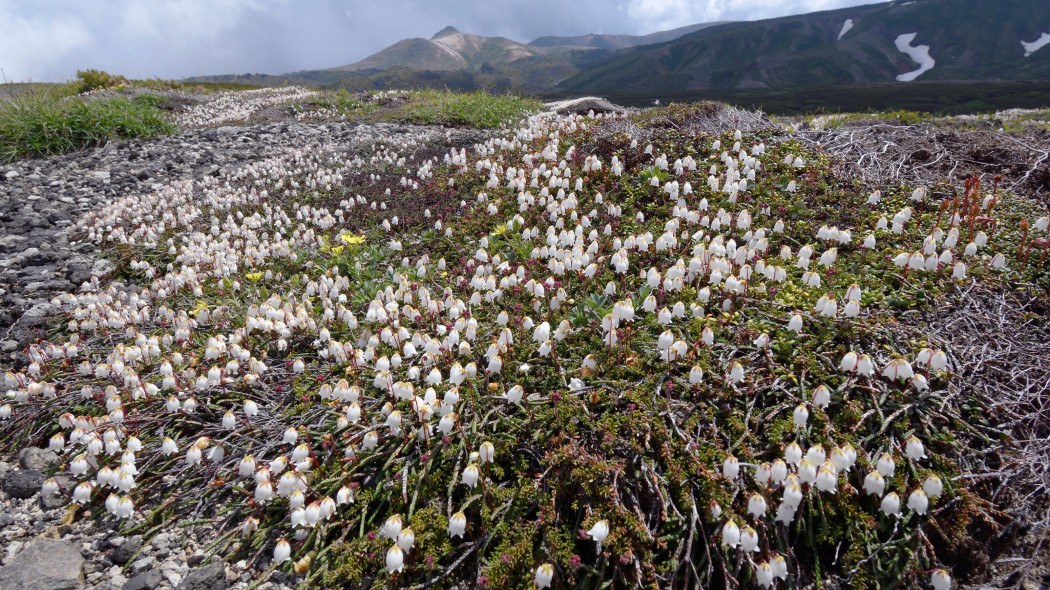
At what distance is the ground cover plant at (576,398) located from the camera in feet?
9.30

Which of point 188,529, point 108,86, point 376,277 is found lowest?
point 188,529

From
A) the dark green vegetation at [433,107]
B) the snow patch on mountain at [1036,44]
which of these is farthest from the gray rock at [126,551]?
the snow patch on mountain at [1036,44]

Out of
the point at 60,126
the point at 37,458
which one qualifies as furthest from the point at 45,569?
the point at 60,126

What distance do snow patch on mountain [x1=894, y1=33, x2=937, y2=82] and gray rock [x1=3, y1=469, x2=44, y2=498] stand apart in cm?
23322

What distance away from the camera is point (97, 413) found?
4707 mm

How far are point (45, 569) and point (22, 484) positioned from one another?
121cm

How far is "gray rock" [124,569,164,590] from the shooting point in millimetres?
3113

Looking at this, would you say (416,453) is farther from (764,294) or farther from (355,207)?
(355,207)

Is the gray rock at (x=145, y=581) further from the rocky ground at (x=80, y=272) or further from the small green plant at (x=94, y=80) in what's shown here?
the small green plant at (x=94, y=80)

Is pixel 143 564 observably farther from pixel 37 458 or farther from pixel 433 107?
pixel 433 107

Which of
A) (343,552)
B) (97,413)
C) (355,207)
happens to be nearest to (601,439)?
(343,552)

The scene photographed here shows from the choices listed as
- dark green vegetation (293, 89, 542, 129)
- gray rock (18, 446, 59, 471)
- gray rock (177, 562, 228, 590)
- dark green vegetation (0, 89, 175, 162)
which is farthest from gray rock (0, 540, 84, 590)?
dark green vegetation (0, 89, 175, 162)

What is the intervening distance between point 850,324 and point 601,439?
215 cm

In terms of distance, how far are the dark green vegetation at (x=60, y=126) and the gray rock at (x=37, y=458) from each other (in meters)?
13.2
